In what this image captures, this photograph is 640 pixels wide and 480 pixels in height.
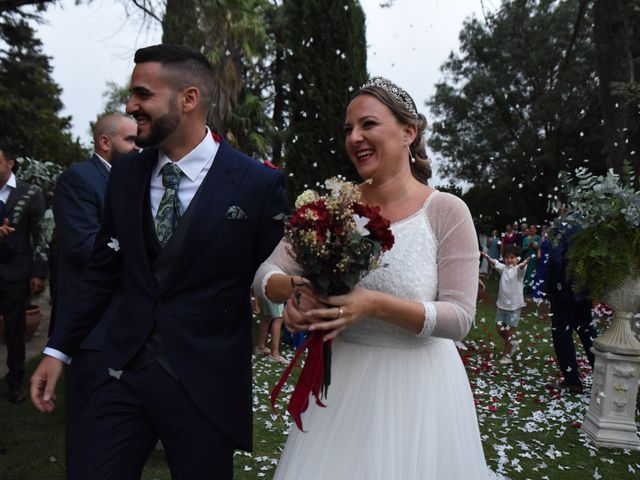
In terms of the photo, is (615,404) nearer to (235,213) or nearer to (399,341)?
(399,341)

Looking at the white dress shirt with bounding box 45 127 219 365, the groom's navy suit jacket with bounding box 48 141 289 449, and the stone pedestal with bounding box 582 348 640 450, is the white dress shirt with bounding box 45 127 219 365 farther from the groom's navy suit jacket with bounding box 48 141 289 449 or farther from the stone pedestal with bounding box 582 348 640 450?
the stone pedestal with bounding box 582 348 640 450

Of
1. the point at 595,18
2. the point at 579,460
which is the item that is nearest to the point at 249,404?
the point at 579,460

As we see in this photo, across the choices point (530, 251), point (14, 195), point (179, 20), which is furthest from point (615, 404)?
point (530, 251)

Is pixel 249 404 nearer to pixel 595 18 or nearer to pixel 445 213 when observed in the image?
pixel 445 213

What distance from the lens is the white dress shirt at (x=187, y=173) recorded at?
2.49 metres

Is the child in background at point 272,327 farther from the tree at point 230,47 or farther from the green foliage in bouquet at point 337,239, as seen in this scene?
the green foliage in bouquet at point 337,239

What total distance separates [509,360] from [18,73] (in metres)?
26.2

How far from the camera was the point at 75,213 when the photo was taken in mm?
3682

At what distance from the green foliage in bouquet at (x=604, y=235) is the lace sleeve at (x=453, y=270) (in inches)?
156

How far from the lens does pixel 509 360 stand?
30.3 ft

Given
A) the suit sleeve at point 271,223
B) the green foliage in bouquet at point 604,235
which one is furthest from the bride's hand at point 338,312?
the green foliage in bouquet at point 604,235

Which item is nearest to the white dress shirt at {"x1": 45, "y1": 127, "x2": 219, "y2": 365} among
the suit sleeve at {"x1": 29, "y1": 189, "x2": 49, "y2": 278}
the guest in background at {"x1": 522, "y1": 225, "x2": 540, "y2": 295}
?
the suit sleeve at {"x1": 29, "y1": 189, "x2": 49, "y2": 278}

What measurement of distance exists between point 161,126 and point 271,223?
591mm

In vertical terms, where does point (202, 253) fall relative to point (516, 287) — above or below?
below
